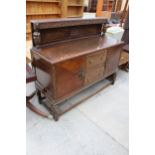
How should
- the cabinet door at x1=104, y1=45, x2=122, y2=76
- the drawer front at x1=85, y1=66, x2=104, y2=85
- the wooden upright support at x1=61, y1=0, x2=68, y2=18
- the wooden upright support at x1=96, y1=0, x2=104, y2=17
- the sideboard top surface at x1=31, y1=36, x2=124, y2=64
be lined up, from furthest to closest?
the wooden upright support at x1=96, y1=0, x2=104, y2=17 → the wooden upright support at x1=61, y1=0, x2=68, y2=18 → the cabinet door at x1=104, y1=45, x2=122, y2=76 → the drawer front at x1=85, y1=66, x2=104, y2=85 → the sideboard top surface at x1=31, y1=36, x2=124, y2=64

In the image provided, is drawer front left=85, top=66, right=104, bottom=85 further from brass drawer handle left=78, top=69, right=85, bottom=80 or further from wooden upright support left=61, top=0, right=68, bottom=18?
wooden upright support left=61, top=0, right=68, bottom=18

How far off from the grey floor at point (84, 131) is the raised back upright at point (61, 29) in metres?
0.85

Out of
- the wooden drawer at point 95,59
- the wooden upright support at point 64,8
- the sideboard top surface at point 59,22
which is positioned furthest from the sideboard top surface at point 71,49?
the wooden upright support at point 64,8

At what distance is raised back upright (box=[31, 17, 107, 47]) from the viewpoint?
1445 mm

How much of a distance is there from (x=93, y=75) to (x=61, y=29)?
2.18ft

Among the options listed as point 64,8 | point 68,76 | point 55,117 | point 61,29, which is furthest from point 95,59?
point 64,8

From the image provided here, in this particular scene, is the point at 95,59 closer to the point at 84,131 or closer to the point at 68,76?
the point at 68,76

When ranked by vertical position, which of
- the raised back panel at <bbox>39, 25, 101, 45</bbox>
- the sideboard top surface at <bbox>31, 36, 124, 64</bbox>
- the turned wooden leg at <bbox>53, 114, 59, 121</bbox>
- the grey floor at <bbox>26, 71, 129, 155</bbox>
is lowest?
the grey floor at <bbox>26, 71, 129, 155</bbox>

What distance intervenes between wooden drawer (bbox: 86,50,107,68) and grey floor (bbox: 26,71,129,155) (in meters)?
0.57

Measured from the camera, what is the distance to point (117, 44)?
1.87 metres

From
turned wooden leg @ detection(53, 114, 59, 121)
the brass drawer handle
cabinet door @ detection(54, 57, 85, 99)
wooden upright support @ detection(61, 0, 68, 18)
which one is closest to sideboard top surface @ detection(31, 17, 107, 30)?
cabinet door @ detection(54, 57, 85, 99)

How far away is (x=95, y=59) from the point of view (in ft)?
5.42

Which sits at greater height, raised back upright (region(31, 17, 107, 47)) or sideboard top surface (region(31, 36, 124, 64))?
raised back upright (region(31, 17, 107, 47))

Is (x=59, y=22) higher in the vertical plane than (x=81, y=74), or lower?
higher
